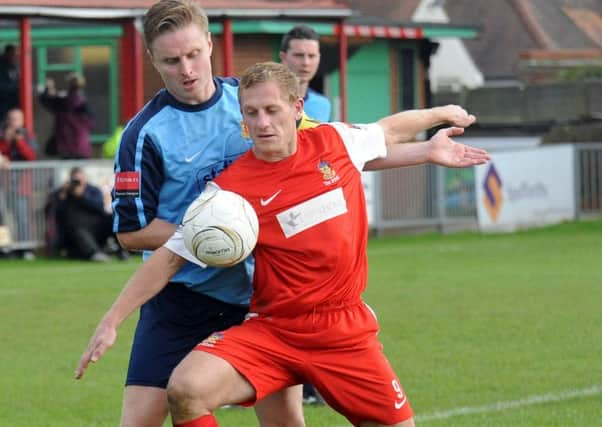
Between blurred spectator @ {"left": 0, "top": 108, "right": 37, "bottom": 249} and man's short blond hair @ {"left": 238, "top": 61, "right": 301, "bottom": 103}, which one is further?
blurred spectator @ {"left": 0, "top": 108, "right": 37, "bottom": 249}

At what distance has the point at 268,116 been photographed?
5.54 m

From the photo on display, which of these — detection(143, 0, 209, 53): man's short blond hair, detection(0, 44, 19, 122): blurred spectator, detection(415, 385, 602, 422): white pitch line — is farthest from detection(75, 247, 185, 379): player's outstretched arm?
detection(0, 44, 19, 122): blurred spectator

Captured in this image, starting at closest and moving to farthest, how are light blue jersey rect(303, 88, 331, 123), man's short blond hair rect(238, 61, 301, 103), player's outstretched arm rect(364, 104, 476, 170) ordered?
man's short blond hair rect(238, 61, 301, 103) → player's outstretched arm rect(364, 104, 476, 170) → light blue jersey rect(303, 88, 331, 123)

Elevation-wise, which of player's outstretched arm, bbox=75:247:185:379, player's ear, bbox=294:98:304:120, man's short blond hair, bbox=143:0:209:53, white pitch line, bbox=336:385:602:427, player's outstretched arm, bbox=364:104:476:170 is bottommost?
white pitch line, bbox=336:385:602:427

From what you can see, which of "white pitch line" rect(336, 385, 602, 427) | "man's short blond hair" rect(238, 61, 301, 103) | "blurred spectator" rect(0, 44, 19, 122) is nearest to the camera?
"man's short blond hair" rect(238, 61, 301, 103)

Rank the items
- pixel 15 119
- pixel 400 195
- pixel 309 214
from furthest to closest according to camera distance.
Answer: pixel 400 195 < pixel 15 119 < pixel 309 214

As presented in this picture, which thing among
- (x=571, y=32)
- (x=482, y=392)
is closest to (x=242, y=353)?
(x=482, y=392)

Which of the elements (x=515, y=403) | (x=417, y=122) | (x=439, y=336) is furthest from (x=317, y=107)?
(x=417, y=122)

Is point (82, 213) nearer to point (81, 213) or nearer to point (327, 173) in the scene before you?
point (81, 213)

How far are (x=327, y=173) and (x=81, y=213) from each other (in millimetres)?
13753

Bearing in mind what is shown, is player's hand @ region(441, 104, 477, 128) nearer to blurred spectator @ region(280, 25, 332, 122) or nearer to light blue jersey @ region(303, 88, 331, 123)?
light blue jersey @ region(303, 88, 331, 123)

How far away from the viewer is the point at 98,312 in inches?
542

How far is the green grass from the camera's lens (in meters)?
8.80

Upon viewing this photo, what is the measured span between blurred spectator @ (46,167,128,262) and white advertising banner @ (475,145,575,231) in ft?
21.0
